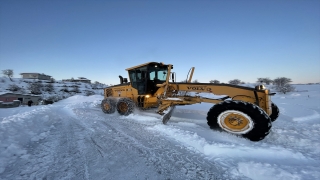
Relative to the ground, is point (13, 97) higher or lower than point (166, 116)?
higher

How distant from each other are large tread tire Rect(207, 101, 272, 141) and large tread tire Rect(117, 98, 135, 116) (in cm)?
430

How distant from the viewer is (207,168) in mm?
2613

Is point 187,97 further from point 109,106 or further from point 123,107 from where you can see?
point 109,106

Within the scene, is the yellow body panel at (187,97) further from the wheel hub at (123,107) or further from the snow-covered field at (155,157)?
the snow-covered field at (155,157)

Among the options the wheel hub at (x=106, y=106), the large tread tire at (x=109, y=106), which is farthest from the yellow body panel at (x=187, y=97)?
the wheel hub at (x=106, y=106)

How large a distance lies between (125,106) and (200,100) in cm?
410

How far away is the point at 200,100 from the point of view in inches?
223

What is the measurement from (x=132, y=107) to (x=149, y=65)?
230cm

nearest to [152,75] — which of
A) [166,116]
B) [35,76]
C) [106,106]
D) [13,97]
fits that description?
[166,116]

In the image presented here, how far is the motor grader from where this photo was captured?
12.8ft

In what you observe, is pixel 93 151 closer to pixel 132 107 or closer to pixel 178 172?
pixel 178 172

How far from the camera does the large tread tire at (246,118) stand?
3689 millimetres

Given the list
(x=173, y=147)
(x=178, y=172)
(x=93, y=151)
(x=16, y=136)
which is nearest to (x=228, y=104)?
(x=173, y=147)

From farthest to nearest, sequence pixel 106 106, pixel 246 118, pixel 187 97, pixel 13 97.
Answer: pixel 13 97 → pixel 106 106 → pixel 187 97 → pixel 246 118
